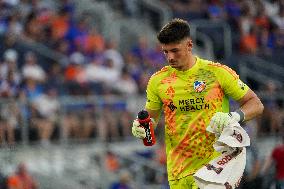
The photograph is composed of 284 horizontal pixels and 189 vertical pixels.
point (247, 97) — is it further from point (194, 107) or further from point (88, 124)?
point (88, 124)

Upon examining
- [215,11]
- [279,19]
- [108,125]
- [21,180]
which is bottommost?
[21,180]

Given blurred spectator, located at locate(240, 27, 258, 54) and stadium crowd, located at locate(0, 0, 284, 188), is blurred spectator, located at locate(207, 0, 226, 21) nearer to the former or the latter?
stadium crowd, located at locate(0, 0, 284, 188)

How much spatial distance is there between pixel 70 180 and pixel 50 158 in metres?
0.58

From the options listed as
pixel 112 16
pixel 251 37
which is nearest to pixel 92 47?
pixel 112 16

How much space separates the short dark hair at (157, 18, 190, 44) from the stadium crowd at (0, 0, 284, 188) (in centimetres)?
801

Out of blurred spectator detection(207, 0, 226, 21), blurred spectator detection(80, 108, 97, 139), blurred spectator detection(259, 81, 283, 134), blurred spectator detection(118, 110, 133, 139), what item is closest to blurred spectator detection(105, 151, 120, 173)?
blurred spectator detection(80, 108, 97, 139)

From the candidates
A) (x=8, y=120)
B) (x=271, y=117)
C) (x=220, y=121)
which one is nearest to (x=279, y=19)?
(x=271, y=117)

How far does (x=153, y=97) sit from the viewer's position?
27.2 ft

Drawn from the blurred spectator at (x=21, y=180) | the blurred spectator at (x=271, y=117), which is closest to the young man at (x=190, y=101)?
the blurred spectator at (x=21, y=180)

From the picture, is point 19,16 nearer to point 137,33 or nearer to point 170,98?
point 137,33

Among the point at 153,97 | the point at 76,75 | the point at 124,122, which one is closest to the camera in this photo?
the point at 153,97

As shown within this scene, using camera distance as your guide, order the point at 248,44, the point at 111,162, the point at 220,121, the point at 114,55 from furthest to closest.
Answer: the point at 248,44, the point at 114,55, the point at 111,162, the point at 220,121

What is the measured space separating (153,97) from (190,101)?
18.2 inches

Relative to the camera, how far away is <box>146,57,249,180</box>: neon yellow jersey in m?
7.95
